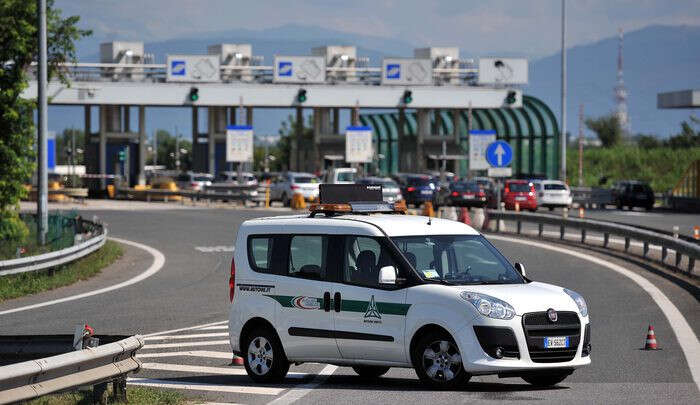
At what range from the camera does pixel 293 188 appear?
63375 mm

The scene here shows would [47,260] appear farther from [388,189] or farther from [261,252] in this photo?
[388,189]

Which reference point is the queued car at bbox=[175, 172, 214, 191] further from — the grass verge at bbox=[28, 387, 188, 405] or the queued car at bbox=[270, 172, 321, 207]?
the grass verge at bbox=[28, 387, 188, 405]

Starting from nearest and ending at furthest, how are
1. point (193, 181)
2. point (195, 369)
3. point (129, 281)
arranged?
point (195, 369) → point (129, 281) → point (193, 181)

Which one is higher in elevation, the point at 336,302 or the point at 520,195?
the point at 520,195

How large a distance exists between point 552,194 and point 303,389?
50.4 m

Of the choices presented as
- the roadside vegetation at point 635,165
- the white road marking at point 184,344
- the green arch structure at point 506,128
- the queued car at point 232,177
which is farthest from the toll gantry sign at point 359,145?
the white road marking at point 184,344

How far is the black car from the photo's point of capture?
64875 millimetres

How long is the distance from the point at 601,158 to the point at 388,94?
120 ft

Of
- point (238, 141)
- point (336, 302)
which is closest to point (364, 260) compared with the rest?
point (336, 302)

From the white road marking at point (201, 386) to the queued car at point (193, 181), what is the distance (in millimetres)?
69258

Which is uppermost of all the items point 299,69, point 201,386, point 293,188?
point 299,69

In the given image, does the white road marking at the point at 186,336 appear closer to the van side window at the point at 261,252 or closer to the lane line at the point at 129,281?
the van side window at the point at 261,252

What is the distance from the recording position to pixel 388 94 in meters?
84.5

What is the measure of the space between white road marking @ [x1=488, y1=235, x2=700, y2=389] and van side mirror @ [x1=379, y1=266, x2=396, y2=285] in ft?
9.70
